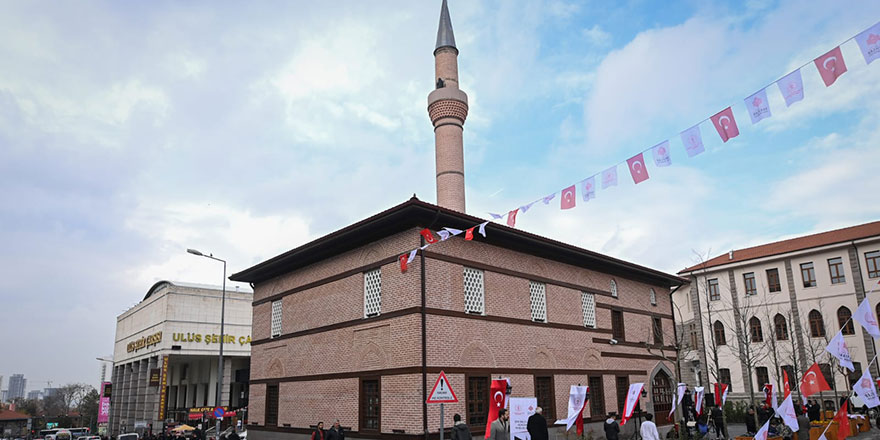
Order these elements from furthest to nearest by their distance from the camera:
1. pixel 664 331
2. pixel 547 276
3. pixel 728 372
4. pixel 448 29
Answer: pixel 728 372 < pixel 448 29 < pixel 664 331 < pixel 547 276

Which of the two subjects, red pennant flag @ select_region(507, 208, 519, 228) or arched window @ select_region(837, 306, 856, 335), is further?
arched window @ select_region(837, 306, 856, 335)

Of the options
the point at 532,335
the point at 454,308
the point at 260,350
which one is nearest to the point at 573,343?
the point at 532,335

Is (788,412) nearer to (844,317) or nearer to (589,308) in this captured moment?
(589,308)

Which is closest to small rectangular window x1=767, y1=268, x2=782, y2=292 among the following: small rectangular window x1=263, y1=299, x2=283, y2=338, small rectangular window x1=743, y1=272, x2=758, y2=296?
small rectangular window x1=743, y1=272, x2=758, y2=296

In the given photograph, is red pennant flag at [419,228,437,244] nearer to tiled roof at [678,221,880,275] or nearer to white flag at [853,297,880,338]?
white flag at [853,297,880,338]

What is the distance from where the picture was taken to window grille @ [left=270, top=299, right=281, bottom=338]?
22.5 meters

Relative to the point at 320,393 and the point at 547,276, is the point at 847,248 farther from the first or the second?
the point at 320,393

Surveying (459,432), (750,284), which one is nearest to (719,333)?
(750,284)

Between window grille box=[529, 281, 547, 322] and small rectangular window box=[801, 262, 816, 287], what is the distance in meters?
22.0

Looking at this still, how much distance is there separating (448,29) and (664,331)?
60.0 ft

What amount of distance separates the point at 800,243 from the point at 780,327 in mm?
5201

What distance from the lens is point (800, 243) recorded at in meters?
36.1

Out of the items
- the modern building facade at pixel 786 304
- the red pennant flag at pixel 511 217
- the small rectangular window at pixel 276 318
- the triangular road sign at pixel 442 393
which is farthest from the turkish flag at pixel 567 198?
the modern building facade at pixel 786 304

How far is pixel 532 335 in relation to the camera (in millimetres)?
19484
